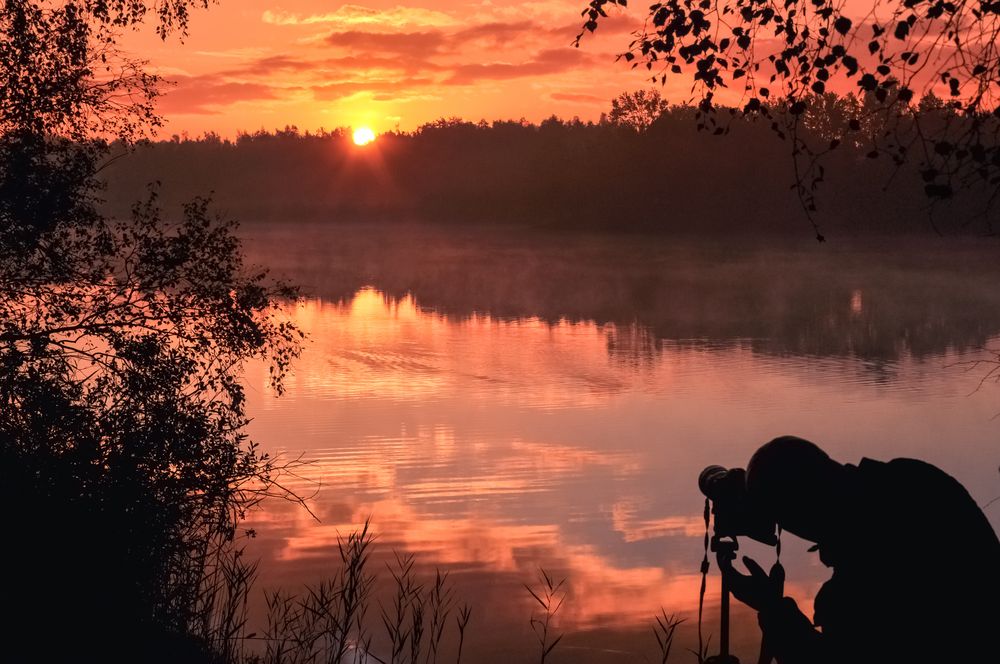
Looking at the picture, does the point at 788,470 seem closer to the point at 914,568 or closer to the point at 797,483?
the point at 797,483

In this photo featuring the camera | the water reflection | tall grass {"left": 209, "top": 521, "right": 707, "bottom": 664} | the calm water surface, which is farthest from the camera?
the calm water surface

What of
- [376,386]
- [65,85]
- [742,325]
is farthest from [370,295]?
[65,85]

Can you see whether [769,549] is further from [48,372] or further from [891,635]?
[891,635]

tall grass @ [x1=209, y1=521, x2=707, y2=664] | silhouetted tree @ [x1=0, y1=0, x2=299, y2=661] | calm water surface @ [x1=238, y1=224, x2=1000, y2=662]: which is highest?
silhouetted tree @ [x1=0, y1=0, x2=299, y2=661]

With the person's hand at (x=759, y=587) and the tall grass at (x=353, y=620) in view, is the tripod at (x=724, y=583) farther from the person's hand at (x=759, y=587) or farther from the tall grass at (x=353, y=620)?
the tall grass at (x=353, y=620)

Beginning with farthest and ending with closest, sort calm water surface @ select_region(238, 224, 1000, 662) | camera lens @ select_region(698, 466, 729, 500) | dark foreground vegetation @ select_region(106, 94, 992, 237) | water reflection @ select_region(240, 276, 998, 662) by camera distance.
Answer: dark foreground vegetation @ select_region(106, 94, 992, 237) < calm water surface @ select_region(238, 224, 1000, 662) < water reflection @ select_region(240, 276, 998, 662) < camera lens @ select_region(698, 466, 729, 500)

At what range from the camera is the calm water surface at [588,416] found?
11.4 metres

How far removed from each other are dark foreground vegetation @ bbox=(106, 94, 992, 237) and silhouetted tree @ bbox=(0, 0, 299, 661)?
40.1 m

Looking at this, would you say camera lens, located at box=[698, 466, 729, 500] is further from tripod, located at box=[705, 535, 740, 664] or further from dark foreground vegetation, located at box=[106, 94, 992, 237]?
dark foreground vegetation, located at box=[106, 94, 992, 237]

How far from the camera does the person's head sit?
2.47 m

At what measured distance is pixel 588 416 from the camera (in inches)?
811

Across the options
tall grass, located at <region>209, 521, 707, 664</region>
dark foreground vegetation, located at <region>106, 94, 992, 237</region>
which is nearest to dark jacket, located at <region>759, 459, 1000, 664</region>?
tall grass, located at <region>209, 521, 707, 664</region>

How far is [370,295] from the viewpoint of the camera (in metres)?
45.0

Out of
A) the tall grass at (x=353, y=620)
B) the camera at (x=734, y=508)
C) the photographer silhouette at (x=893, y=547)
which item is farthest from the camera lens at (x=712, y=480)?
the tall grass at (x=353, y=620)
